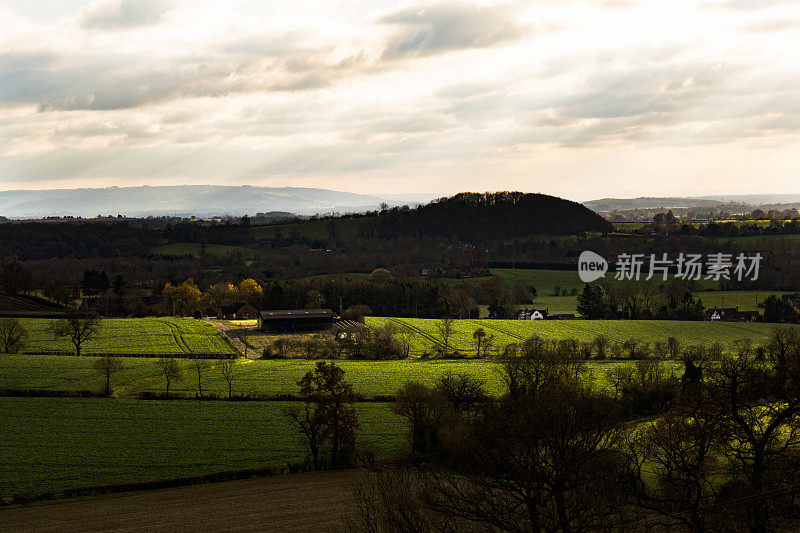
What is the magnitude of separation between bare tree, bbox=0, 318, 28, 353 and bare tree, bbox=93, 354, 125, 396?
15.5 meters

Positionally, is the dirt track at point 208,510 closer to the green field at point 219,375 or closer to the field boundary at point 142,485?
the field boundary at point 142,485

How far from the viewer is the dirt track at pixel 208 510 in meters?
24.9

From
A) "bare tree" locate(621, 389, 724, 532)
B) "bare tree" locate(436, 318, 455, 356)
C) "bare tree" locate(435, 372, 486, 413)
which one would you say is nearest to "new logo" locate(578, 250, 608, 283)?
"bare tree" locate(436, 318, 455, 356)

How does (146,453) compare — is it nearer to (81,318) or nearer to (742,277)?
(81,318)

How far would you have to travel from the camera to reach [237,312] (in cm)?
9281

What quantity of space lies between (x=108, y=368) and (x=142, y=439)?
12317mm

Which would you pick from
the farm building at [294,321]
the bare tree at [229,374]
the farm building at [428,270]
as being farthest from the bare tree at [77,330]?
the farm building at [428,270]

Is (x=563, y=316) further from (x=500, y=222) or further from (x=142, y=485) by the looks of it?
(x=500, y=222)

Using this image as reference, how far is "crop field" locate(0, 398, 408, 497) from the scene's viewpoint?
31.0 metres

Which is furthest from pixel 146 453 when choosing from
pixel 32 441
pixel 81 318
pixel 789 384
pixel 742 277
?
pixel 742 277

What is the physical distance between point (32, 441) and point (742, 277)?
101m

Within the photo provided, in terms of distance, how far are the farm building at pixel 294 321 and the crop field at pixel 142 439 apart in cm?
3502

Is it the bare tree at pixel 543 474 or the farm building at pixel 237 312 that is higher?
the bare tree at pixel 543 474

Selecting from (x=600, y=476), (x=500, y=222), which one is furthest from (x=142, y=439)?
(x=500, y=222)
